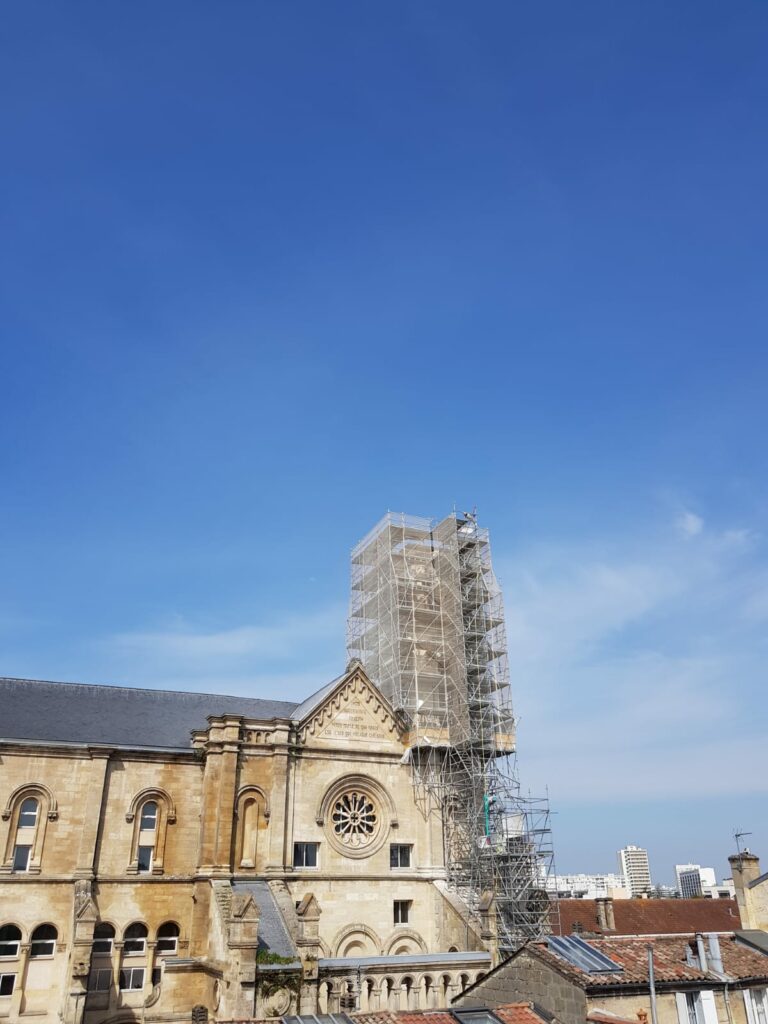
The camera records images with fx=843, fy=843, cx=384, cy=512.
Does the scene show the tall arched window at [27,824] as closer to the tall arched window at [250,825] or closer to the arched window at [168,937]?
the arched window at [168,937]

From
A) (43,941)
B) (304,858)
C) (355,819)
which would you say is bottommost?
(43,941)

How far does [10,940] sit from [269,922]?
9.55 metres

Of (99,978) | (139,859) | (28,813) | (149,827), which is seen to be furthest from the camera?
(149,827)

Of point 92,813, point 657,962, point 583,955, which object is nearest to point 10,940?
point 92,813

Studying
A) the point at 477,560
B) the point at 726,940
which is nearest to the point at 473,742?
the point at 477,560

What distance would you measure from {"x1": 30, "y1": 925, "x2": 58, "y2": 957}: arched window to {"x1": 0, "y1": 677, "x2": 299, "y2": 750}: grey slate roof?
686cm

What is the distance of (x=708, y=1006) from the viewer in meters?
20.2

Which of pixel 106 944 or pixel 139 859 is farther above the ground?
pixel 139 859

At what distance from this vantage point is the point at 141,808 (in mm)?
34188

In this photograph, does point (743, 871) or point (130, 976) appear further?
point (743, 871)

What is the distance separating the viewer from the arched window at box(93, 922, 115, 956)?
3153 centimetres

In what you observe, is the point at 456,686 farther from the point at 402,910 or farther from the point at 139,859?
the point at 139,859

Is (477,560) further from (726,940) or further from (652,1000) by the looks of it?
(652,1000)

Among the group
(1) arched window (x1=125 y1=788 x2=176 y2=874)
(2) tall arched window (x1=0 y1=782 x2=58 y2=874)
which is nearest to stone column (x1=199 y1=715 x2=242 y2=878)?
(1) arched window (x1=125 y1=788 x2=176 y2=874)
